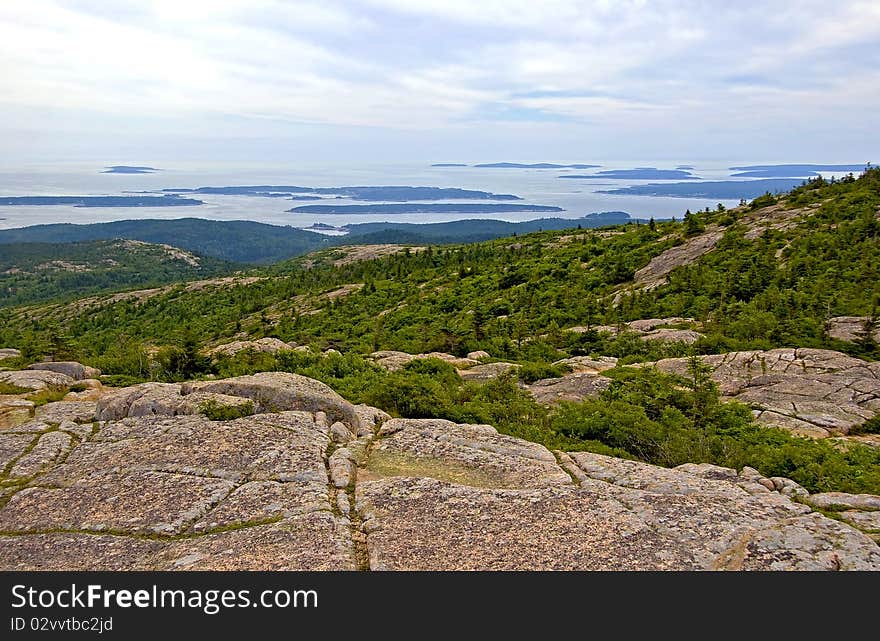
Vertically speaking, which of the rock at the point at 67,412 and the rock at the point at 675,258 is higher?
the rock at the point at 675,258

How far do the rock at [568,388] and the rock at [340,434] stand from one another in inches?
232

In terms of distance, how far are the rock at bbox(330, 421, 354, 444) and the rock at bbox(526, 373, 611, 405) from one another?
5898 mm

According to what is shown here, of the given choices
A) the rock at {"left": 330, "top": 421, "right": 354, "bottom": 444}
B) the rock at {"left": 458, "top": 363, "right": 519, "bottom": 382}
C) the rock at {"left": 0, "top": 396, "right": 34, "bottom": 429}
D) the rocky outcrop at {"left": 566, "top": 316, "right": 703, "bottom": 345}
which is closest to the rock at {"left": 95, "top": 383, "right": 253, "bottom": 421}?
the rock at {"left": 0, "top": 396, "right": 34, "bottom": 429}

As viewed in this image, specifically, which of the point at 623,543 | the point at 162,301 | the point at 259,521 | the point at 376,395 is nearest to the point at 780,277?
the point at 376,395

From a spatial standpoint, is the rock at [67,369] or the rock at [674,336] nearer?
the rock at [67,369]

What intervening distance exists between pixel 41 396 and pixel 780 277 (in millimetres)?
25232

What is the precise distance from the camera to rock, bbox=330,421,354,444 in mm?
8844

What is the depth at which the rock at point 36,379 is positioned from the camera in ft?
39.9

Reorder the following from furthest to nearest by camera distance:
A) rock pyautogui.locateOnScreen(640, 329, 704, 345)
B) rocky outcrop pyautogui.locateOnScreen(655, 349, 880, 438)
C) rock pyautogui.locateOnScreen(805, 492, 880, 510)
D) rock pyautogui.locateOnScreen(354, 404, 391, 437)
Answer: rock pyautogui.locateOnScreen(640, 329, 704, 345) < rocky outcrop pyautogui.locateOnScreen(655, 349, 880, 438) < rock pyautogui.locateOnScreen(354, 404, 391, 437) < rock pyautogui.locateOnScreen(805, 492, 880, 510)

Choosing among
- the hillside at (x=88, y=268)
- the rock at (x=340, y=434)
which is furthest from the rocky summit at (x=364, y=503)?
the hillside at (x=88, y=268)

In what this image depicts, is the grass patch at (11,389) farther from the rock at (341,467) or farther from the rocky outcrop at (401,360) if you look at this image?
the rocky outcrop at (401,360)

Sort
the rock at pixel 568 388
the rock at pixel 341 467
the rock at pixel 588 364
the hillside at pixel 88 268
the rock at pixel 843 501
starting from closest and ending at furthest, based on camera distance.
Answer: the rock at pixel 843 501, the rock at pixel 341 467, the rock at pixel 568 388, the rock at pixel 588 364, the hillside at pixel 88 268

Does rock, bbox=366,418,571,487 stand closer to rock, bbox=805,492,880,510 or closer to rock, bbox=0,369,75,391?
rock, bbox=805,492,880,510

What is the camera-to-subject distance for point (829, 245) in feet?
73.1
